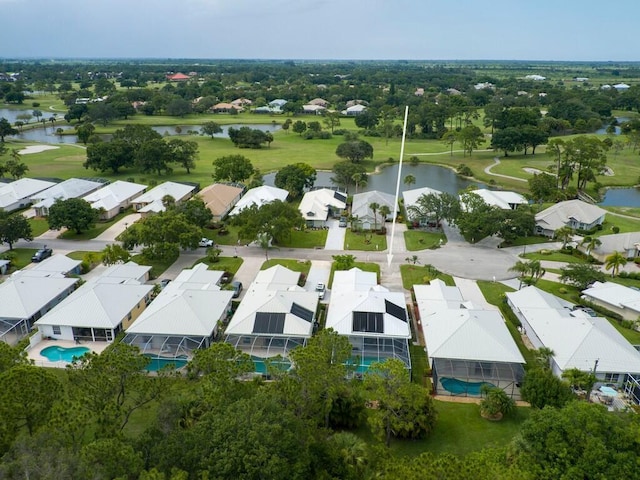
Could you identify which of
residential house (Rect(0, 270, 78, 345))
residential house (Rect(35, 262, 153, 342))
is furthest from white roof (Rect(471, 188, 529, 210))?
residential house (Rect(0, 270, 78, 345))

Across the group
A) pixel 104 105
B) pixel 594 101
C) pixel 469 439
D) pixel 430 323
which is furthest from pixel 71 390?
pixel 594 101

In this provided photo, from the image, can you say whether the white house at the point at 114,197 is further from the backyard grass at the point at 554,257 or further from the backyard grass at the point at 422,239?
the backyard grass at the point at 554,257

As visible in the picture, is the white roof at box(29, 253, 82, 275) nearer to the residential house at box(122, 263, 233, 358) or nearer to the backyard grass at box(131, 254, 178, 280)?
the backyard grass at box(131, 254, 178, 280)

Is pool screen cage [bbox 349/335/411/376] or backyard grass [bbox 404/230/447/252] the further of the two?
backyard grass [bbox 404/230/447/252]

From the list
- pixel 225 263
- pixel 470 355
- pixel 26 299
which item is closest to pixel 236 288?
pixel 225 263

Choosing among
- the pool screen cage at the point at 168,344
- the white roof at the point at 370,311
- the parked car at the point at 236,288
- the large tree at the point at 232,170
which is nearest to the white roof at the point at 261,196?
the large tree at the point at 232,170
